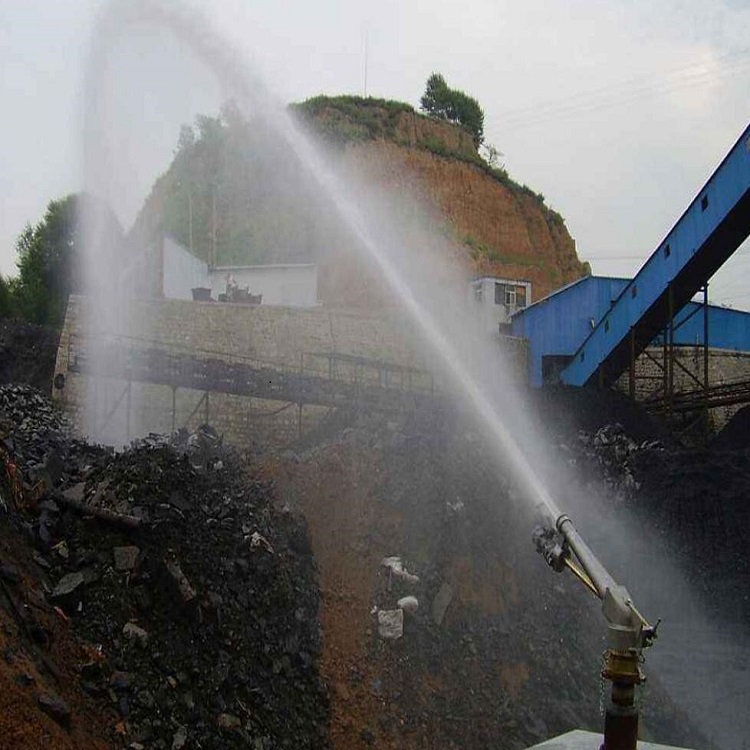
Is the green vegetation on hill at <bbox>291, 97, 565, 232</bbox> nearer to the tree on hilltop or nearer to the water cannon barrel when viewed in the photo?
the tree on hilltop

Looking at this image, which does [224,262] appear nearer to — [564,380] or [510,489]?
[564,380]

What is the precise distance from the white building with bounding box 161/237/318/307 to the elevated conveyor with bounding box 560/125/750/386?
15031 millimetres

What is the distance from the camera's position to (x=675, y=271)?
20.8m

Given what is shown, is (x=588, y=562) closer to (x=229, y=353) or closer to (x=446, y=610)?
(x=446, y=610)

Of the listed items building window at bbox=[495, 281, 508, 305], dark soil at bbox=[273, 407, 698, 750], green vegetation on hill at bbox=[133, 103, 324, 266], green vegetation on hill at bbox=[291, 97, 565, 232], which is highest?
green vegetation on hill at bbox=[291, 97, 565, 232]

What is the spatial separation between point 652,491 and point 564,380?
1143 cm

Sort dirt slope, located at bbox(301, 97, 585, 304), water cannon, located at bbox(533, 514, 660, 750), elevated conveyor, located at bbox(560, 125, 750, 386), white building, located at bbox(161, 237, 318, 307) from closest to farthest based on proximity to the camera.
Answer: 1. water cannon, located at bbox(533, 514, 660, 750)
2. elevated conveyor, located at bbox(560, 125, 750, 386)
3. white building, located at bbox(161, 237, 318, 307)
4. dirt slope, located at bbox(301, 97, 585, 304)

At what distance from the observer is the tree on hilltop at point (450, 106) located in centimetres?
5025

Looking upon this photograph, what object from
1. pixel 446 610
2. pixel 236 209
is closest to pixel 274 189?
pixel 236 209

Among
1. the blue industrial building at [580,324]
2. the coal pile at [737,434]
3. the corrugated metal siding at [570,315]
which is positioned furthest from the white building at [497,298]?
the coal pile at [737,434]

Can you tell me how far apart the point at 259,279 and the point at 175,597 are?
30931 millimetres

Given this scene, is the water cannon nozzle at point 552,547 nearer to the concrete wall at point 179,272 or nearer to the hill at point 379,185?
the concrete wall at point 179,272

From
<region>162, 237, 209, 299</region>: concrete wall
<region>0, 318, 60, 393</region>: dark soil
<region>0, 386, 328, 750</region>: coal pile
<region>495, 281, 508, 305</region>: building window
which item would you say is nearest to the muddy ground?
<region>0, 386, 328, 750</region>: coal pile

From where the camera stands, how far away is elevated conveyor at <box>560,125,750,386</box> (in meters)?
18.1
